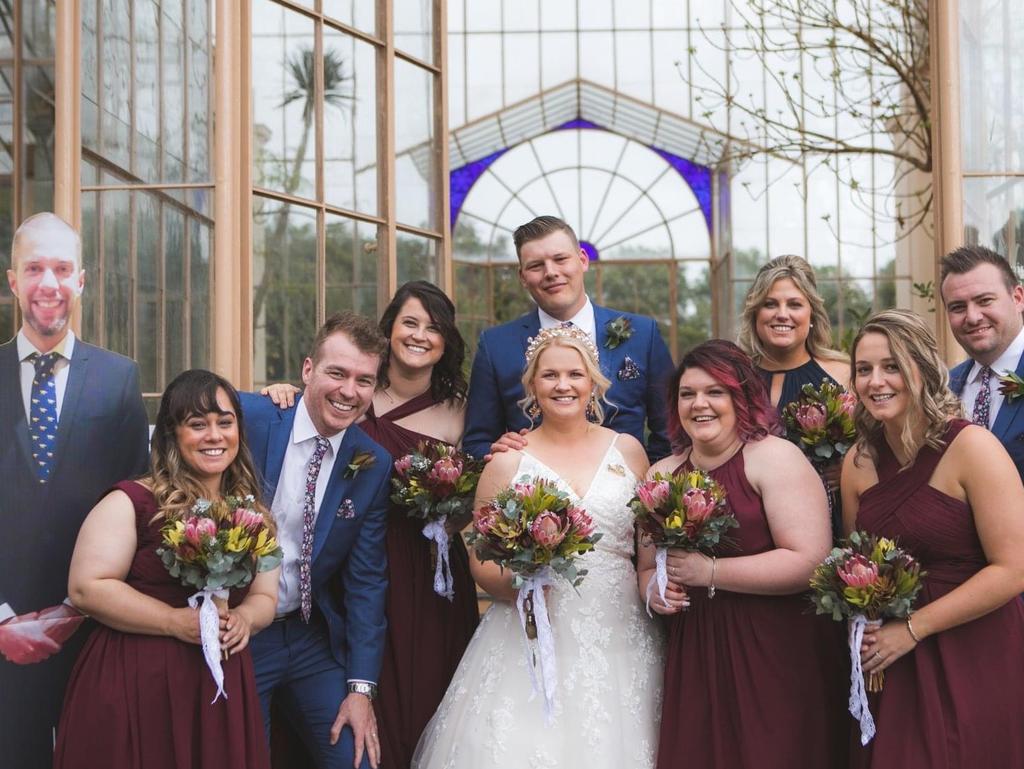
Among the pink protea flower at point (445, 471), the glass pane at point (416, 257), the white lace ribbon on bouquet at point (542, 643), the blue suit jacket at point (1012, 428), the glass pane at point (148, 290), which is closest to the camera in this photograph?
the white lace ribbon on bouquet at point (542, 643)

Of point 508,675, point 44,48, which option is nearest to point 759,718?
point 508,675

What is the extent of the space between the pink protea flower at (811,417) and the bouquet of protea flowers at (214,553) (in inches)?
76.9

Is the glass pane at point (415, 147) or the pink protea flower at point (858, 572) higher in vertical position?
the glass pane at point (415, 147)

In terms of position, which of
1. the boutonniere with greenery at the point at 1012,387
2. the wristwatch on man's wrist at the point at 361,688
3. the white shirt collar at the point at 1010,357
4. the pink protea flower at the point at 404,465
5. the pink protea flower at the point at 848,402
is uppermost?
the white shirt collar at the point at 1010,357

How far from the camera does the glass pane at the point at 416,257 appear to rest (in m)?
Answer: 6.09

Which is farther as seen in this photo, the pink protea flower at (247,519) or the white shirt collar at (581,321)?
the white shirt collar at (581,321)

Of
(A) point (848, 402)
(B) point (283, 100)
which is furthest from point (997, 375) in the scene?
(B) point (283, 100)

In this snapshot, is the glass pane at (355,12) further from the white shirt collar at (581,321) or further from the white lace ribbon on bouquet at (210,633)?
the white lace ribbon on bouquet at (210,633)

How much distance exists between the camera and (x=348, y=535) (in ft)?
14.0

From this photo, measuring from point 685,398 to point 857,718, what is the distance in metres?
1.14

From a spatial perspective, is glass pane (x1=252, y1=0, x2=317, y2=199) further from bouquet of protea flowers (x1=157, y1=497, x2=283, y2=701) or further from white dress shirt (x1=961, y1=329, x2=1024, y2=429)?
white dress shirt (x1=961, y1=329, x2=1024, y2=429)

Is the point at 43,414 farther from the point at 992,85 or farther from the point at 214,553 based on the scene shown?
the point at 992,85

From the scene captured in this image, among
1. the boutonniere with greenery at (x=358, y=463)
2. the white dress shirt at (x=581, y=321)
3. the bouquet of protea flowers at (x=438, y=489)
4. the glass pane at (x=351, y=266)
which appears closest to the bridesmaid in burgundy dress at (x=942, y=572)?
the white dress shirt at (x=581, y=321)

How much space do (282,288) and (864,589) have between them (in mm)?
3335
